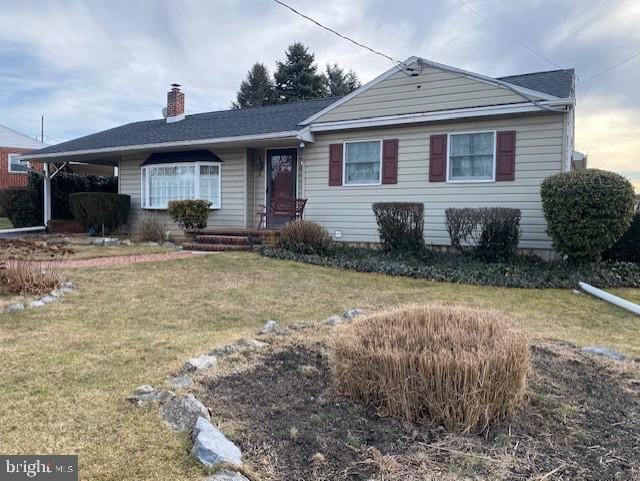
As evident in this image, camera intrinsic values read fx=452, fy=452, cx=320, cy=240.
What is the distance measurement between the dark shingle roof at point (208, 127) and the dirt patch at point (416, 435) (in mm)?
8862

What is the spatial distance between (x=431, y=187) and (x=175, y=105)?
31.7 feet

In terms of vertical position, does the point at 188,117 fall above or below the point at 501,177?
above

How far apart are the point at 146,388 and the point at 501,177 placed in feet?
26.4

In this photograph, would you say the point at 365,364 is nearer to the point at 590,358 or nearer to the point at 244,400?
the point at 244,400

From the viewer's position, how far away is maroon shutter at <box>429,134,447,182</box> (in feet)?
31.3

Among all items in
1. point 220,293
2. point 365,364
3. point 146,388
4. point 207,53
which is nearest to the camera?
point 365,364

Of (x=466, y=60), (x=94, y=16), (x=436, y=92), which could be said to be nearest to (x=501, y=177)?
(x=436, y=92)

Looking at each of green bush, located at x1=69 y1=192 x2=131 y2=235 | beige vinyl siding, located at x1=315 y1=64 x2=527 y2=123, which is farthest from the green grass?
beige vinyl siding, located at x1=315 y1=64 x2=527 y2=123

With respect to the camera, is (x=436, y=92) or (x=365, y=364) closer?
(x=365, y=364)

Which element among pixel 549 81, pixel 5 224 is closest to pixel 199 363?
pixel 549 81

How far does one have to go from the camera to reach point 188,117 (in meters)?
15.4

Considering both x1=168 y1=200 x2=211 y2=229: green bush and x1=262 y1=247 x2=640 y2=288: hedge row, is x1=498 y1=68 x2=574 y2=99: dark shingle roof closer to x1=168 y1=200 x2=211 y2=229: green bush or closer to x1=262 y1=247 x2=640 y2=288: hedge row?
x1=262 y1=247 x2=640 y2=288: hedge row

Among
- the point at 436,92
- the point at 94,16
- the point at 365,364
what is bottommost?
the point at 365,364

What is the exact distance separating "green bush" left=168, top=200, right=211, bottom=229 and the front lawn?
10.5ft
